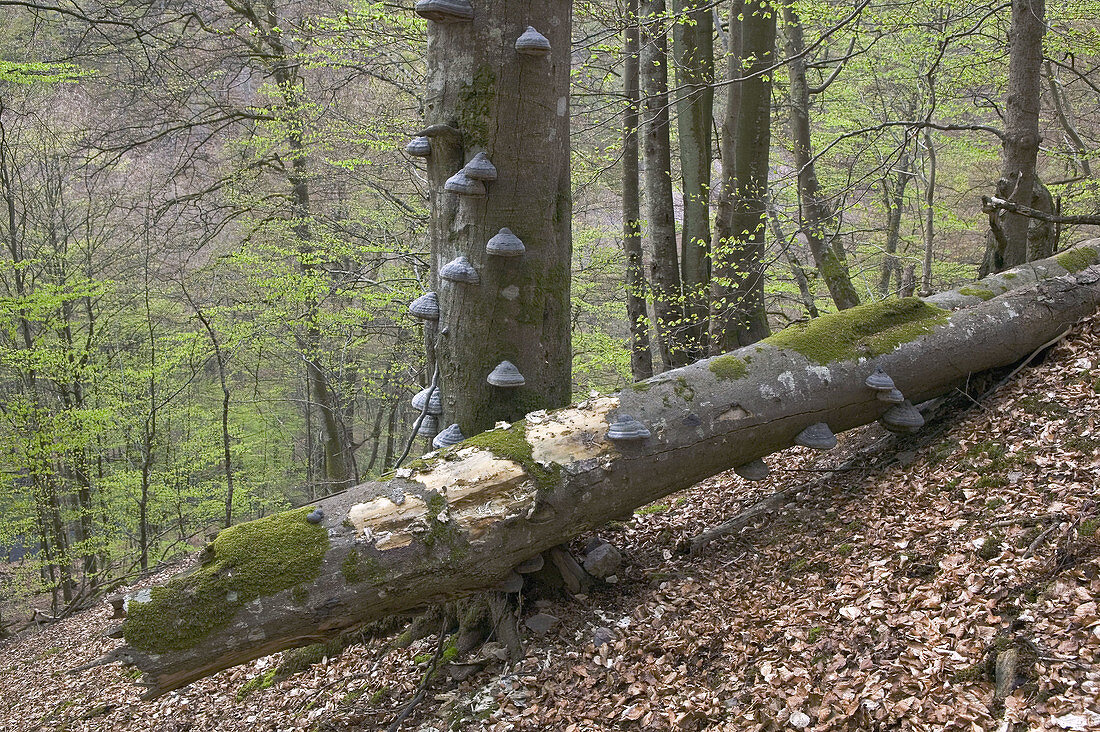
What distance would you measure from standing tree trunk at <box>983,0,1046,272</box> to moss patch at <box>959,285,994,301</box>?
1107 millimetres

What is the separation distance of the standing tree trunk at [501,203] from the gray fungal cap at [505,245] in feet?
0.32

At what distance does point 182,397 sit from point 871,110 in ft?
56.9

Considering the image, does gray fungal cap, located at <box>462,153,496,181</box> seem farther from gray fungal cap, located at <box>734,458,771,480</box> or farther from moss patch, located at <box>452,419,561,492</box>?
gray fungal cap, located at <box>734,458,771,480</box>

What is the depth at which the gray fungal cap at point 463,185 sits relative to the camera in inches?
157

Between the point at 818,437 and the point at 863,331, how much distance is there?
0.99 meters

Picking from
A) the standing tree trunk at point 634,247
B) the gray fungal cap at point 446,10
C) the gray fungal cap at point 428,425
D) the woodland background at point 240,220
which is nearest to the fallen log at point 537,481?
the gray fungal cap at point 428,425

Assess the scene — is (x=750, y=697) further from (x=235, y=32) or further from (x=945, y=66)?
(x=235, y=32)

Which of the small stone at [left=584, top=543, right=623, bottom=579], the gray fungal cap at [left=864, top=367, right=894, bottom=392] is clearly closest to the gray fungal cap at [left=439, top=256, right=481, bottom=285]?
the small stone at [left=584, top=543, right=623, bottom=579]

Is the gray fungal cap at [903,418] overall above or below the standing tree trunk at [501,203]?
below

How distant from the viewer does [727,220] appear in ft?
27.1

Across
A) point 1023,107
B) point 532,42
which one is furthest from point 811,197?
point 532,42

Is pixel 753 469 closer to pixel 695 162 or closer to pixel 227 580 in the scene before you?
pixel 227 580

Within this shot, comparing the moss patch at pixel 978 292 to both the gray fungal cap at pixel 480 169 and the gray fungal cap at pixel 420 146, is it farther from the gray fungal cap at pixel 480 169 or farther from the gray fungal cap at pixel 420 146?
the gray fungal cap at pixel 420 146

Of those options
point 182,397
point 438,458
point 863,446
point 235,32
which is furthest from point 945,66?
point 182,397
